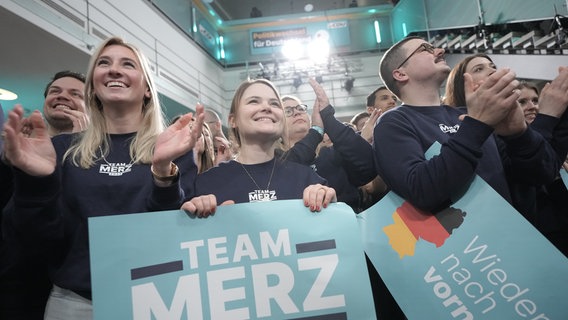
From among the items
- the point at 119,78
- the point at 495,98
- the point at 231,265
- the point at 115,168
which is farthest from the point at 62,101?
the point at 495,98

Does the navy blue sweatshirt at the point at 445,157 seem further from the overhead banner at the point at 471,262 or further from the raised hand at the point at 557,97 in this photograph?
the raised hand at the point at 557,97

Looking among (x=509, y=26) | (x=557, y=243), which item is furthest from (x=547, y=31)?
(x=557, y=243)

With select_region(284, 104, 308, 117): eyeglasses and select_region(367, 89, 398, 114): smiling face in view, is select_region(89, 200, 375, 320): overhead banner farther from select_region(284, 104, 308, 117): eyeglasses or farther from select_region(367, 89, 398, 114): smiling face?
select_region(367, 89, 398, 114): smiling face

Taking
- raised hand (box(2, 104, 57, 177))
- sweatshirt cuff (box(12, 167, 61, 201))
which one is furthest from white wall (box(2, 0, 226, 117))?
sweatshirt cuff (box(12, 167, 61, 201))

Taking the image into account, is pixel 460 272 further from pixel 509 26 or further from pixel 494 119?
pixel 509 26

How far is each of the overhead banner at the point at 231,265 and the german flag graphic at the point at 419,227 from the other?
0.16 m

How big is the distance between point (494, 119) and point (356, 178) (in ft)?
2.38

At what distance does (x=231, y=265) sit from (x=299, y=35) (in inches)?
404

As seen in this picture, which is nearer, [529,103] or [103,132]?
[103,132]

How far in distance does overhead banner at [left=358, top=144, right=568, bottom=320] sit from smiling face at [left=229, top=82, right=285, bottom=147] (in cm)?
69

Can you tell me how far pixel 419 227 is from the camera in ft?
4.17

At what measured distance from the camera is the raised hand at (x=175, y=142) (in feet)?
3.94

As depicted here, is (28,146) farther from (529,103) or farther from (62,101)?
(529,103)

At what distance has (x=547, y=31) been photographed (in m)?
4.75
